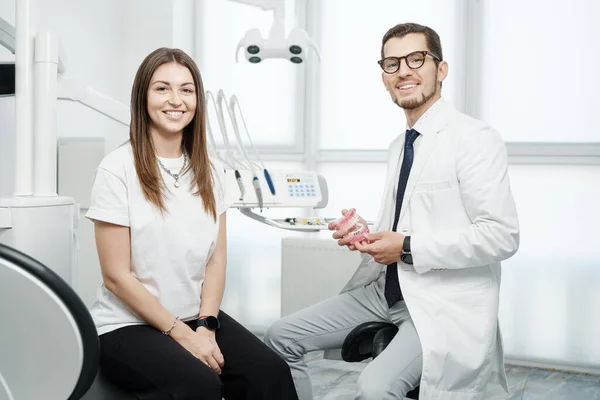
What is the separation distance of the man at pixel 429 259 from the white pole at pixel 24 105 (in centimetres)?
74

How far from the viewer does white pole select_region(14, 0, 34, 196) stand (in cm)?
128

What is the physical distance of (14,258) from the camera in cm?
79

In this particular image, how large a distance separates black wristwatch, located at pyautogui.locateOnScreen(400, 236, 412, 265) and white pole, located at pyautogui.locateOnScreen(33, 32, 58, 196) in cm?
82

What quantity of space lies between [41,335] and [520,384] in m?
2.33

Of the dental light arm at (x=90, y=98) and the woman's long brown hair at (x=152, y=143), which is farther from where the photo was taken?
the dental light arm at (x=90, y=98)

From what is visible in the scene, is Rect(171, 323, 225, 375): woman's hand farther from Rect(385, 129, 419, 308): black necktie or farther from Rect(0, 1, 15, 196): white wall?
Rect(0, 1, 15, 196): white wall

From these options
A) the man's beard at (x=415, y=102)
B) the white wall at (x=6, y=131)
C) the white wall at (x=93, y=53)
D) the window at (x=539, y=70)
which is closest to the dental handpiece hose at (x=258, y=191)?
the man's beard at (x=415, y=102)

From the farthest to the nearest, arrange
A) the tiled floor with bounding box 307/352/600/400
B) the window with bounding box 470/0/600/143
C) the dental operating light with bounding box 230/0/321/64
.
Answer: the window with bounding box 470/0/600/143 < the tiled floor with bounding box 307/352/600/400 < the dental operating light with bounding box 230/0/321/64

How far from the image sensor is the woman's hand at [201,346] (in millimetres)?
1306

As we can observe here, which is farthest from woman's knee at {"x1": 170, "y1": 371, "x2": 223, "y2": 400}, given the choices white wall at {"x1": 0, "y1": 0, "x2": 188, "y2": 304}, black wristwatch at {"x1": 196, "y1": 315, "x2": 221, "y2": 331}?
white wall at {"x1": 0, "y1": 0, "x2": 188, "y2": 304}

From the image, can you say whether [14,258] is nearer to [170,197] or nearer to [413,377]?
[170,197]

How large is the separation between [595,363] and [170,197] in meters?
2.34

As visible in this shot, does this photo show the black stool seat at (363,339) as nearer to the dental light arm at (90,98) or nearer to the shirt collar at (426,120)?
the shirt collar at (426,120)

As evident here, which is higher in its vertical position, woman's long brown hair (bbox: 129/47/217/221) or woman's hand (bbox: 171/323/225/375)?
woman's long brown hair (bbox: 129/47/217/221)
